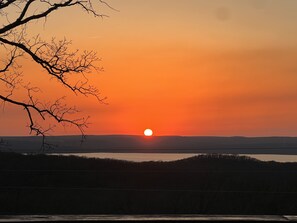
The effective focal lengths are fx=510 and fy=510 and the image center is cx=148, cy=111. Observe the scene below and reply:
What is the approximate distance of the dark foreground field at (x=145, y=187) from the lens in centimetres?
2912

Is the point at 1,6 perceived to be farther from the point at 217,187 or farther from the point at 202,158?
the point at 202,158

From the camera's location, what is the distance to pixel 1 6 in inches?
428

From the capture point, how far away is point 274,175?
45.2 meters

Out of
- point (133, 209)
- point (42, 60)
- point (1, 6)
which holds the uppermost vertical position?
point (1, 6)

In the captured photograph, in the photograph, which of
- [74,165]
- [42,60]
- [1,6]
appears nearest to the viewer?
[1,6]

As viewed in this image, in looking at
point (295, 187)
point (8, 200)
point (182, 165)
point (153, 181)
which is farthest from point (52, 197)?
point (182, 165)

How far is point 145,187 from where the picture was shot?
41.2 metres

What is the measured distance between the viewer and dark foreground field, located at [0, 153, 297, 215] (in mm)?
29125

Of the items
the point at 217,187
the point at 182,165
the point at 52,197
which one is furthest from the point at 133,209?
the point at 182,165

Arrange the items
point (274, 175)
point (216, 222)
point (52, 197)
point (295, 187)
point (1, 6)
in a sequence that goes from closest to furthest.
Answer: point (216, 222)
point (1, 6)
point (52, 197)
point (295, 187)
point (274, 175)

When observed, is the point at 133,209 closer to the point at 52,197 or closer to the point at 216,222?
the point at 52,197

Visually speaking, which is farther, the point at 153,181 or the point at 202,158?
the point at 202,158

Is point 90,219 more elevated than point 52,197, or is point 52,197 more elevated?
point 90,219

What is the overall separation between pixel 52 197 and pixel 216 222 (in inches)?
1144
